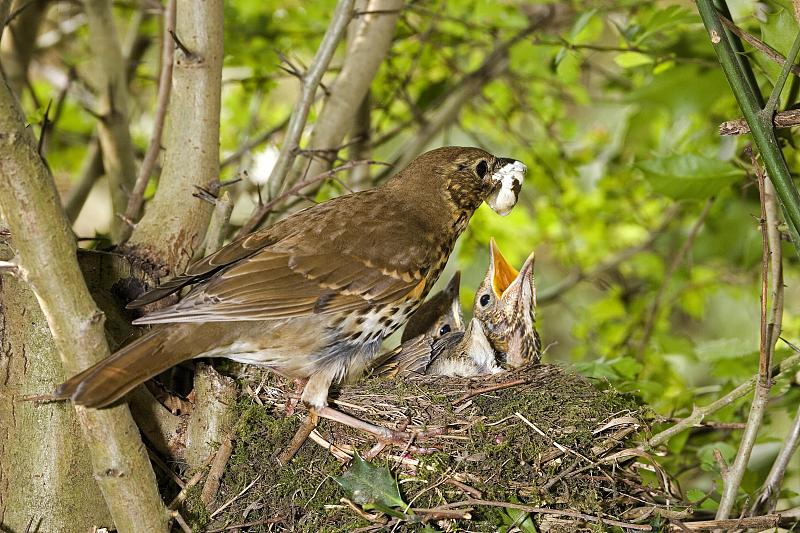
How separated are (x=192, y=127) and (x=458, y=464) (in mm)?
1388

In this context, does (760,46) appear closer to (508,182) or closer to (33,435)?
(508,182)

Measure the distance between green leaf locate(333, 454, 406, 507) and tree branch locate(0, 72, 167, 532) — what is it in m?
0.55

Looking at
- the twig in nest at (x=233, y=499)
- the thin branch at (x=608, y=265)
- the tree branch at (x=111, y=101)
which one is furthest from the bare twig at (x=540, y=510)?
the thin branch at (x=608, y=265)

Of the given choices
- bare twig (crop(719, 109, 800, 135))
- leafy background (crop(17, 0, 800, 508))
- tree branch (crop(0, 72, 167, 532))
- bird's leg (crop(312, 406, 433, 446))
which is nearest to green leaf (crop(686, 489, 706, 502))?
leafy background (crop(17, 0, 800, 508))

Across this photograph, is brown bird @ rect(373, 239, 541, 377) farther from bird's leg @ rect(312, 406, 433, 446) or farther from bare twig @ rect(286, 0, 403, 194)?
bare twig @ rect(286, 0, 403, 194)

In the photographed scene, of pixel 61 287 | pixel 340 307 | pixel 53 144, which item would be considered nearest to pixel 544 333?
pixel 53 144

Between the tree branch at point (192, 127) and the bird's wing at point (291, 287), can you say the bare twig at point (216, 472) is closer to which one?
the bird's wing at point (291, 287)

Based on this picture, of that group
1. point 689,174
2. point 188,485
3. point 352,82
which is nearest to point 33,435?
point 188,485

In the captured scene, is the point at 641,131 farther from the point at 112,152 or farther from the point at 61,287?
the point at 61,287

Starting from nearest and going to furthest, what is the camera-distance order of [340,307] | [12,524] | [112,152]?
[12,524] → [340,307] → [112,152]

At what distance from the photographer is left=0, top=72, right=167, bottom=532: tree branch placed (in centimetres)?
A: 198

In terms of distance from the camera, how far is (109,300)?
2.69 meters

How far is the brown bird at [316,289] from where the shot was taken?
2598 mm

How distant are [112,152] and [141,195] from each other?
0.88m
